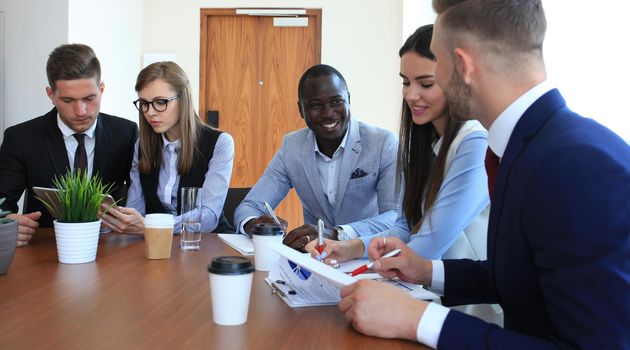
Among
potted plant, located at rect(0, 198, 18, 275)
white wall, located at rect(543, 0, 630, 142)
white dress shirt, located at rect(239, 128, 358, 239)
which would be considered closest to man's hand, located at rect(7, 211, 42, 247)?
potted plant, located at rect(0, 198, 18, 275)

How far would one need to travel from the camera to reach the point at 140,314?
1.03 m

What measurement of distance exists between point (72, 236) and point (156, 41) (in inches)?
161

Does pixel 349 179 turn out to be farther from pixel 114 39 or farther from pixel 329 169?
pixel 114 39

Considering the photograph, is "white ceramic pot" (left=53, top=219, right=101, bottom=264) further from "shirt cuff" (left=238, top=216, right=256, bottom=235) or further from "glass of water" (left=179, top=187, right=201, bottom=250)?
"shirt cuff" (left=238, top=216, right=256, bottom=235)

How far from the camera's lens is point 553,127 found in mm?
952

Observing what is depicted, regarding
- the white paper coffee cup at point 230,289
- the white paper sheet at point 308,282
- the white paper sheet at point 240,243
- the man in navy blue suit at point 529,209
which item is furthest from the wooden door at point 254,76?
the white paper coffee cup at point 230,289

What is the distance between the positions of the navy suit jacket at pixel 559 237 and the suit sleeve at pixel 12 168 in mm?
2196

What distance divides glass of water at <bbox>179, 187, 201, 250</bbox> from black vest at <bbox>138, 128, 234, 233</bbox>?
731 mm

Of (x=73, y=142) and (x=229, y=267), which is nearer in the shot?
(x=229, y=267)

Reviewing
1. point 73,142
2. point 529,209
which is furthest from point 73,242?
point 73,142

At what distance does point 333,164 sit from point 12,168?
1.43 meters

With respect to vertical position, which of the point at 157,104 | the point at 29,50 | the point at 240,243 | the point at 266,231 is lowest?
the point at 240,243

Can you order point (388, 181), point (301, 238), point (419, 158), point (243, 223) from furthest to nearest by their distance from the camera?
point (388, 181) < point (243, 223) < point (419, 158) < point (301, 238)

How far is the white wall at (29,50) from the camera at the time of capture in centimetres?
363
